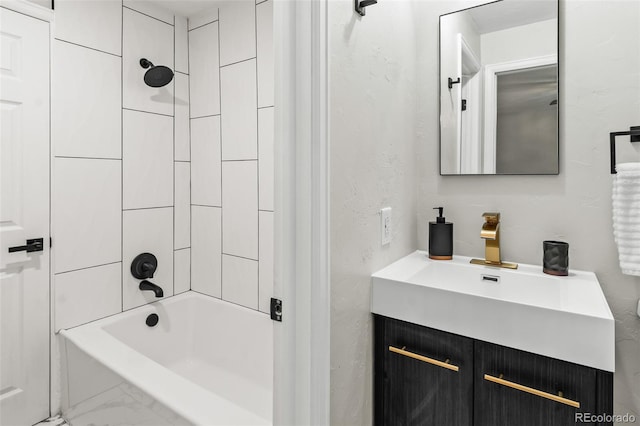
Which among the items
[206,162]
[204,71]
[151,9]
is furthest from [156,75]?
[206,162]

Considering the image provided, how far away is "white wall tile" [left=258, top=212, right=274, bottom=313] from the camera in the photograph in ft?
6.69

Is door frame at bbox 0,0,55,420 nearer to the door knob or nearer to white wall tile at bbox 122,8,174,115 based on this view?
the door knob

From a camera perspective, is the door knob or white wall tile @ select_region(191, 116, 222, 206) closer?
the door knob

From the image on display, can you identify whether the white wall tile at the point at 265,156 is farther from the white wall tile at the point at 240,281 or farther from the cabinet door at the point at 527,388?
the cabinet door at the point at 527,388

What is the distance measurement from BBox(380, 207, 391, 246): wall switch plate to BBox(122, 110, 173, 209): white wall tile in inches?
61.0

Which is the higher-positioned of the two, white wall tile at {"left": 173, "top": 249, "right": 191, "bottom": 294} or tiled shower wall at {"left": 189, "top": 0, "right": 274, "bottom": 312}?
tiled shower wall at {"left": 189, "top": 0, "right": 274, "bottom": 312}

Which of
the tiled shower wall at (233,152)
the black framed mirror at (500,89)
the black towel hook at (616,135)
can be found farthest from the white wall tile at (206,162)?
the black towel hook at (616,135)

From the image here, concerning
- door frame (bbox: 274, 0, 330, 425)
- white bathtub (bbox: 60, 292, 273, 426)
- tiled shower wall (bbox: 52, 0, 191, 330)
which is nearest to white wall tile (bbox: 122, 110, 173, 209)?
tiled shower wall (bbox: 52, 0, 191, 330)

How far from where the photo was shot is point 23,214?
5.50 feet

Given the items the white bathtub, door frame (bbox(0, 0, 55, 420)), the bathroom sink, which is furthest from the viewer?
door frame (bbox(0, 0, 55, 420))

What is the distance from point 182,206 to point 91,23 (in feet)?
3.63

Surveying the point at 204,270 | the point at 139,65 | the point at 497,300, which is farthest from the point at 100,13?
the point at 497,300

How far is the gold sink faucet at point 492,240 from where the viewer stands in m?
1.32

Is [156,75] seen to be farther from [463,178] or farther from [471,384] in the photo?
[471,384]
